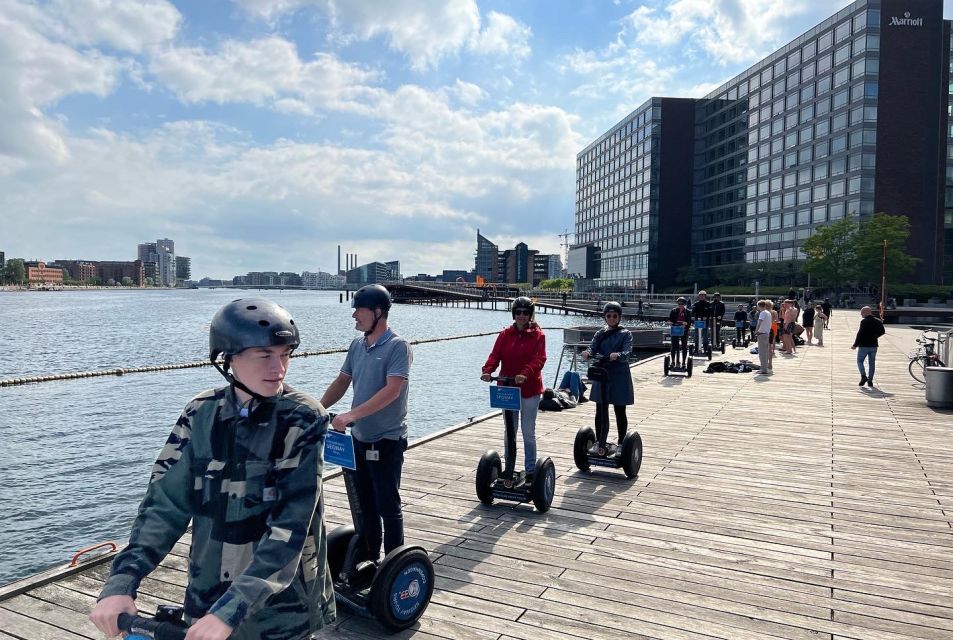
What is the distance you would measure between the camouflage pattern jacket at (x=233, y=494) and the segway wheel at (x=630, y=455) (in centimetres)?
646

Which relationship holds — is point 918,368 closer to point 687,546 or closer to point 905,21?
point 687,546

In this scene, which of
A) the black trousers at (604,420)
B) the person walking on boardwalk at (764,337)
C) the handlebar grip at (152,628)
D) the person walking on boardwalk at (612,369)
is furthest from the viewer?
the person walking on boardwalk at (764,337)

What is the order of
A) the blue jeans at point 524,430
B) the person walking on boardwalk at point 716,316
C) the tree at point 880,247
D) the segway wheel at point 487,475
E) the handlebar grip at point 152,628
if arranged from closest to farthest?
the handlebar grip at point 152,628 < the blue jeans at point 524,430 < the segway wheel at point 487,475 < the person walking on boardwalk at point 716,316 < the tree at point 880,247

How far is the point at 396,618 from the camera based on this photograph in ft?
13.6

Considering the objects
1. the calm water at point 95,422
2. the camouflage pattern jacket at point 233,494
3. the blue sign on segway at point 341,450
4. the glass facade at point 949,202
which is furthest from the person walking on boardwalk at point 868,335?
the glass facade at point 949,202

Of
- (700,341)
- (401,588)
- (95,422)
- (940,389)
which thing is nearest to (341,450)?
(401,588)

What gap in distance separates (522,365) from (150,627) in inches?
195

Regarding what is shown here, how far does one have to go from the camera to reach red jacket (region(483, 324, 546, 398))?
258 inches

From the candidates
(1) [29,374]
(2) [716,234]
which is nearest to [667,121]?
(2) [716,234]

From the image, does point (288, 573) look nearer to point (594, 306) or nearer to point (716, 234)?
point (594, 306)

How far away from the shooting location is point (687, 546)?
5.93 meters

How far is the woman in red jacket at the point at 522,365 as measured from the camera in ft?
21.3

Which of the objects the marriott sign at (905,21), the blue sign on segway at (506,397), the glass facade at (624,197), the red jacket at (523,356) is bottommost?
the blue sign on segway at (506,397)

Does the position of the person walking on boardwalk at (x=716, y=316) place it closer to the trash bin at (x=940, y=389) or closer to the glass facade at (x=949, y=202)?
the trash bin at (x=940, y=389)
